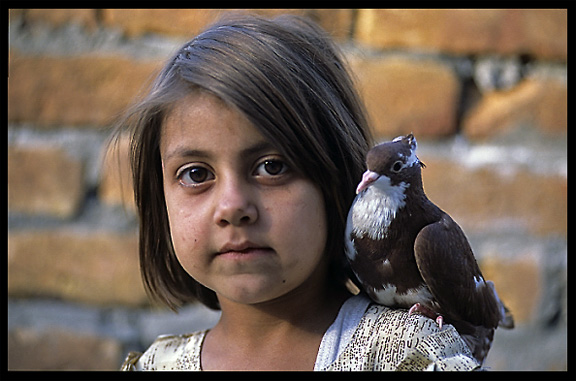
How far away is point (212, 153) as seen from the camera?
53 centimetres

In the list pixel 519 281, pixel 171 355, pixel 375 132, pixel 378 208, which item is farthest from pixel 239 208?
pixel 519 281

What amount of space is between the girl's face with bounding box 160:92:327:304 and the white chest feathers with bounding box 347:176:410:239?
4cm

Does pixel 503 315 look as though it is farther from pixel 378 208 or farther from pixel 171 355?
pixel 171 355

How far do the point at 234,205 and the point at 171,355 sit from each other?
23 centimetres

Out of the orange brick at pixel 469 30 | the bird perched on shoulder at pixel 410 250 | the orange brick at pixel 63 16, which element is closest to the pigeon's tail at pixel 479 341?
the bird perched on shoulder at pixel 410 250

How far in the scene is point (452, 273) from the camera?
53cm

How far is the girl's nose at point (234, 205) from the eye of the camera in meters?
→ 0.51

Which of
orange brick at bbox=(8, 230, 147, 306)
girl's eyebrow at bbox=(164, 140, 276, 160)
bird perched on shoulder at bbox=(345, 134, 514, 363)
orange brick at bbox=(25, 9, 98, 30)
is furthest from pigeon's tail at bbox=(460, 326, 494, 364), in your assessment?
orange brick at bbox=(25, 9, 98, 30)

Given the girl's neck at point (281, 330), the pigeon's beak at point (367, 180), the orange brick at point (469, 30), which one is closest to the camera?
the pigeon's beak at point (367, 180)

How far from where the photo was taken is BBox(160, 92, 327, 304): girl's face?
525 millimetres

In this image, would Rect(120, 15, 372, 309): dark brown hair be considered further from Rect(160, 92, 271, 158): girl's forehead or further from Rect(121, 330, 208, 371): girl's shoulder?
Rect(121, 330, 208, 371): girl's shoulder

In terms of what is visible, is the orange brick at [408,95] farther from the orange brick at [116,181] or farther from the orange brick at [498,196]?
the orange brick at [116,181]
